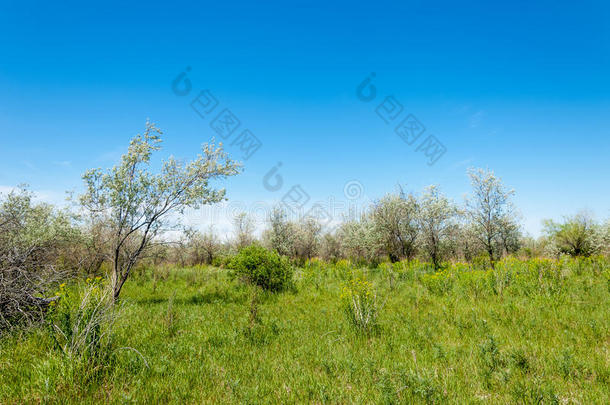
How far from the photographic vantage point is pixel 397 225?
27.5 metres

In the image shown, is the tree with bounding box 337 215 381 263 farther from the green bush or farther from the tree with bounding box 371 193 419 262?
the green bush

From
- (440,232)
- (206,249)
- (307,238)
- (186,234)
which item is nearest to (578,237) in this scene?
(440,232)

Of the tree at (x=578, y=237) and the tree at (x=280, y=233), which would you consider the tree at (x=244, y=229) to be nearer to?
the tree at (x=280, y=233)

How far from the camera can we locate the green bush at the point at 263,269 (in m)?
13.8

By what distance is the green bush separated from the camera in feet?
45.2

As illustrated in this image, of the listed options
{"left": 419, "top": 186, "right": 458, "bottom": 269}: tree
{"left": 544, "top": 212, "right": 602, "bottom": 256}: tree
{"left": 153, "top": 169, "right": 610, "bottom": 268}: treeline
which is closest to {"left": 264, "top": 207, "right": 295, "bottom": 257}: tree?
{"left": 153, "top": 169, "right": 610, "bottom": 268}: treeline

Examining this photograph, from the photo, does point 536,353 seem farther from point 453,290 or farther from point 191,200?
point 191,200

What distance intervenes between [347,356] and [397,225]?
23.9 m

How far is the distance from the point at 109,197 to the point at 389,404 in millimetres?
10815

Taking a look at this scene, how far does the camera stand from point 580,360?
464cm

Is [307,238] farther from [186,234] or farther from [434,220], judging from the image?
[186,234]

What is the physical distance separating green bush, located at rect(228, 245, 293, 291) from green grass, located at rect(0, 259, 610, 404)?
3584mm

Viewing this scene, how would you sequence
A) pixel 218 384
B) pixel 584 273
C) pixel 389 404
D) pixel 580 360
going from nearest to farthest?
pixel 389 404 → pixel 218 384 → pixel 580 360 → pixel 584 273

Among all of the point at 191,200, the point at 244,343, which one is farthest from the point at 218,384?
the point at 191,200
